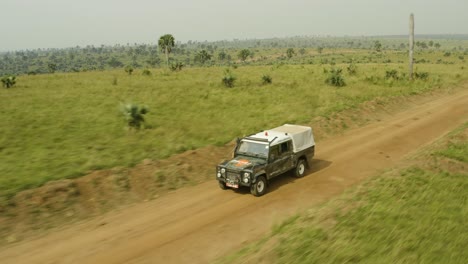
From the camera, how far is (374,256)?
344 inches

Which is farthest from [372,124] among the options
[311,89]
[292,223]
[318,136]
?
[292,223]

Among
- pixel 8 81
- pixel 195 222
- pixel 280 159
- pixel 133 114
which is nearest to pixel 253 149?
pixel 280 159

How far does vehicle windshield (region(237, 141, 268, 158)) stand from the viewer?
48.5 feet

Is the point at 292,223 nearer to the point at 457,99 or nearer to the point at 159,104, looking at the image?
the point at 159,104

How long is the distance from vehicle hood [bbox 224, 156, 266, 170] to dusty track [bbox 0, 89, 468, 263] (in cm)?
111

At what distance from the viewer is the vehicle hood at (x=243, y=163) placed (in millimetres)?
14078

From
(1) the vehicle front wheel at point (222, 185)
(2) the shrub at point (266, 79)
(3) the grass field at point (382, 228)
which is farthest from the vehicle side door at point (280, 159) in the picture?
(2) the shrub at point (266, 79)

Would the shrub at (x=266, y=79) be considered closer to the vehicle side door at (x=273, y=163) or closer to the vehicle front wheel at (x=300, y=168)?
the vehicle front wheel at (x=300, y=168)

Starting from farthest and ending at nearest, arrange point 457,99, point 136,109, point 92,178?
point 457,99
point 136,109
point 92,178

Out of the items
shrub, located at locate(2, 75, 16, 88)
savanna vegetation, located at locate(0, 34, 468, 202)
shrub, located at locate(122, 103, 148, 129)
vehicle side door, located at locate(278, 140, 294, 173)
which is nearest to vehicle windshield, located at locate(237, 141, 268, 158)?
vehicle side door, located at locate(278, 140, 294, 173)

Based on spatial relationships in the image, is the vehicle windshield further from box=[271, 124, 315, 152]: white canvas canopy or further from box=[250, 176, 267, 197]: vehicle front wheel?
box=[271, 124, 315, 152]: white canvas canopy

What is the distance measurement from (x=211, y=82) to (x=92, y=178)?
1076 inches

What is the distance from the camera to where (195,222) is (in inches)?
482

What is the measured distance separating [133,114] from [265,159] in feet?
31.0
